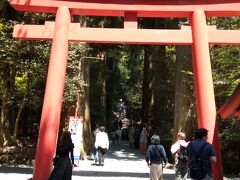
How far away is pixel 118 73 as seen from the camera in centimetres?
4228

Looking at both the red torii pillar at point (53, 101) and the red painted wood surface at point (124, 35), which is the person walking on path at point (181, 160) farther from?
the red torii pillar at point (53, 101)

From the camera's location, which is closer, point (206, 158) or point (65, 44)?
point (206, 158)

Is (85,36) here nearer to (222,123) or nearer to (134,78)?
(222,123)

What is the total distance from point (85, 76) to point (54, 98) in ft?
29.8

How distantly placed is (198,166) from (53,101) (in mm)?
4594

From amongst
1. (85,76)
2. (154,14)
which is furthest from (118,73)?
(154,14)

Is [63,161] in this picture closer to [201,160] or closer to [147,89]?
[201,160]

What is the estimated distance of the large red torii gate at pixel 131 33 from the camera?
959 cm

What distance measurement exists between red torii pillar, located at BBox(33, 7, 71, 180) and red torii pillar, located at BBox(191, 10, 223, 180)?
3307 mm

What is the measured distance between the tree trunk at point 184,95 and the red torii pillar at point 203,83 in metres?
5.07

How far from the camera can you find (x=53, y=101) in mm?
9492

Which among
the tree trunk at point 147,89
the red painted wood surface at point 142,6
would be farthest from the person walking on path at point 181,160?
the tree trunk at point 147,89

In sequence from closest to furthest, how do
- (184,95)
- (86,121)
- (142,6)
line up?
(142,6)
(184,95)
(86,121)

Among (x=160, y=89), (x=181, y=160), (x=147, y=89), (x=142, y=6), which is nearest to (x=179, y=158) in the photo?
(x=181, y=160)
